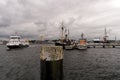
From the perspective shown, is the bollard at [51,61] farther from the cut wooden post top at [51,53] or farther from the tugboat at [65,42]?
the tugboat at [65,42]

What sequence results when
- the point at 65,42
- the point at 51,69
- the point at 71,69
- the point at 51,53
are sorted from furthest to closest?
the point at 65,42
the point at 71,69
the point at 51,69
the point at 51,53

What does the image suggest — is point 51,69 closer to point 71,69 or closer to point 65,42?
point 71,69

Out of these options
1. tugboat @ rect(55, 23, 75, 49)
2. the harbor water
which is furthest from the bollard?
tugboat @ rect(55, 23, 75, 49)

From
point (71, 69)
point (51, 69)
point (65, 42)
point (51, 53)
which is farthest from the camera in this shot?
point (65, 42)

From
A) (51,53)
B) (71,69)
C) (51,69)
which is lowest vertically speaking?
(71,69)

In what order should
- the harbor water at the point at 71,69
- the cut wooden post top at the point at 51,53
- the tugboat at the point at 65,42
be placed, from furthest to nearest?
the tugboat at the point at 65,42 → the harbor water at the point at 71,69 → the cut wooden post top at the point at 51,53

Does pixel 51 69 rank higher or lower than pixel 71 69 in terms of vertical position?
higher

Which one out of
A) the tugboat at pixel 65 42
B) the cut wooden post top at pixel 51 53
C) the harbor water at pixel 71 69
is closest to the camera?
the cut wooden post top at pixel 51 53

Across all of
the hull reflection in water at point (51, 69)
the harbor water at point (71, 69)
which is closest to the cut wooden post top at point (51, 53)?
Answer: the hull reflection in water at point (51, 69)

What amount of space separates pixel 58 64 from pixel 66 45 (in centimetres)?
8553

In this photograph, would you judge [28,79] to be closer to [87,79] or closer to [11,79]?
[11,79]

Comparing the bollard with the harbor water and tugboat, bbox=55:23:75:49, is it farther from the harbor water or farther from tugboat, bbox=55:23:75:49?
tugboat, bbox=55:23:75:49

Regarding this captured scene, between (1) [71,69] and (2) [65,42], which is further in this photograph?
(2) [65,42]

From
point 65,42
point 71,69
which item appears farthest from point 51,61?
point 65,42
